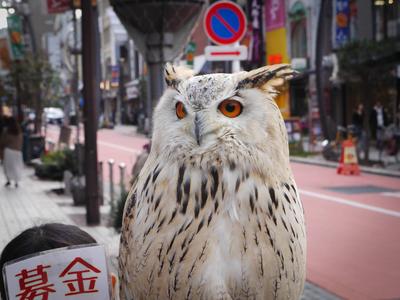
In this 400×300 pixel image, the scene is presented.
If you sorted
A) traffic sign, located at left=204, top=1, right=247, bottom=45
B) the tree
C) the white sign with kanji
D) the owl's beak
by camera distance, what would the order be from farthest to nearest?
the tree → traffic sign, located at left=204, top=1, right=247, bottom=45 → the white sign with kanji → the owl's beak

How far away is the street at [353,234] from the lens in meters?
5.67

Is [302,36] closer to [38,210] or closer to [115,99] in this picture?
[38,210]

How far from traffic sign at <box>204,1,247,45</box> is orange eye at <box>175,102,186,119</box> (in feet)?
18.0

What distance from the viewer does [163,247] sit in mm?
1569

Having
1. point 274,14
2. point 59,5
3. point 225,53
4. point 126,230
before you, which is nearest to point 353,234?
point 225,53

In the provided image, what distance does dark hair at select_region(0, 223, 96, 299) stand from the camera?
204 centimetres

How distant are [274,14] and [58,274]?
29.8m

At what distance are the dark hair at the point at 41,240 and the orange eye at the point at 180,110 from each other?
25.9 inches

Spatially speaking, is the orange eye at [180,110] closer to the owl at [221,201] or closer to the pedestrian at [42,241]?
the owl at [221,201]

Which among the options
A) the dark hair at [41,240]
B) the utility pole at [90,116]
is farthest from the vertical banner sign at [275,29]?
the dark hair at [41,240]

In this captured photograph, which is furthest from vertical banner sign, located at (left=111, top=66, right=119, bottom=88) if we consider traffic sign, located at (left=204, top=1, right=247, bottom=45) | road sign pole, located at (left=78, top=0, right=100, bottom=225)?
traffic sign, located at (left=204, top=1, right=247, bottom=45)

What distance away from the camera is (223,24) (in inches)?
277

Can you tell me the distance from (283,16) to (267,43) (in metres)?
1.47

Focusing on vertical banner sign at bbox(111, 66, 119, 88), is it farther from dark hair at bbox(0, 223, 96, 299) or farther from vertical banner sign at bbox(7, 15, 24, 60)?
dark hair at bbox(0, 223, 96, 299)
